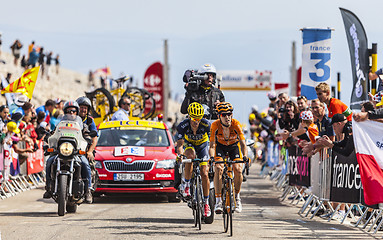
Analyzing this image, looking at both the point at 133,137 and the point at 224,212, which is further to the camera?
the point at 133,137

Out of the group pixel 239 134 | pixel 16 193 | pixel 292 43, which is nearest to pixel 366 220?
pixel 239 134

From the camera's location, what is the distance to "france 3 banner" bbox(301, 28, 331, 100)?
2067 centimetres

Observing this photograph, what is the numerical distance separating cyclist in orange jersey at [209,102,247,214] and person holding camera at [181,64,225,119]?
1.65 metres

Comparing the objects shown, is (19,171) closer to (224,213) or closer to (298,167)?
(298,167)

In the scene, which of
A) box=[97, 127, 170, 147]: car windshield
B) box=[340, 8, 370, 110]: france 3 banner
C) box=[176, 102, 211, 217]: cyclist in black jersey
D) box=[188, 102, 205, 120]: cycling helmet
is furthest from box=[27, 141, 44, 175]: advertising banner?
box=[188, 102, 205, 120]: cycling helmet

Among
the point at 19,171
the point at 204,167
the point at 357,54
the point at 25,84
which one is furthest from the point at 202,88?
the point at 25,84

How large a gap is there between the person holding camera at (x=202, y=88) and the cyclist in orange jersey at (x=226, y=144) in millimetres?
1649

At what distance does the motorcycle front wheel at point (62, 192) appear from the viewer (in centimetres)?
1402

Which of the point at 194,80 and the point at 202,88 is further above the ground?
the point at 194,80

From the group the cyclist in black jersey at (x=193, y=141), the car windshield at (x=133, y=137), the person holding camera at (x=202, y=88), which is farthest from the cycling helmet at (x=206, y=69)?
the car windshield at (x=133, y=137)

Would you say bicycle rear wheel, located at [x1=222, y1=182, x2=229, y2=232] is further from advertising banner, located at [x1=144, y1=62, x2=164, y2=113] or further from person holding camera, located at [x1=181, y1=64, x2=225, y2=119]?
advertising banner, located at [x1=144, y1=62, x2=164, y2=113]

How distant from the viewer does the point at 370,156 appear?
476 inches

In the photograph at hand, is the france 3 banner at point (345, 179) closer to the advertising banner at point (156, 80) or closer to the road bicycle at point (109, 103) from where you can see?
the road bicycle at point (109, 103)

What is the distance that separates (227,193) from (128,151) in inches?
231
